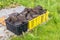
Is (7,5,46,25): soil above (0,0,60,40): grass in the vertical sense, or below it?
above

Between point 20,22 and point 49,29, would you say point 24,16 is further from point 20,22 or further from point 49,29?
point 49,29

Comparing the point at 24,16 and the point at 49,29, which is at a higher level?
the point at 24,16

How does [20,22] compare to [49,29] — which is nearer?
[20,22]

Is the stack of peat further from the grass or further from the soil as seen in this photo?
the grass

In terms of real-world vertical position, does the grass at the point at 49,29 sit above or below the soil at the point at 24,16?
below

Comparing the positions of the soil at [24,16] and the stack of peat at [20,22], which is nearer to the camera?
the stack of peat at [20,22]

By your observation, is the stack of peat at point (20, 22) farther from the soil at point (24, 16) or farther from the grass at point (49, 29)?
the grass at point (49, 29)

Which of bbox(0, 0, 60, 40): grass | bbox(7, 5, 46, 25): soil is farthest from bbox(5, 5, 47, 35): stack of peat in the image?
bbox(0, 0, 60, 40): grass

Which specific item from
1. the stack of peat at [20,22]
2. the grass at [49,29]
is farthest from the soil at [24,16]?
the grass at [49,29]

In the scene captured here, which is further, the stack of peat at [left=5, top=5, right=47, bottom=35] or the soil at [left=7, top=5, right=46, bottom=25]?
the soil at [left=7, top=5, right=46, bottom=25]

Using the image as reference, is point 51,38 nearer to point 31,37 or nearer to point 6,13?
point 31,37

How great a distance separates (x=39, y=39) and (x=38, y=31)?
1.12 feet

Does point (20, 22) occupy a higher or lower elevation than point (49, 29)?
higher

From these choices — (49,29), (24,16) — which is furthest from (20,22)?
(49,29)
